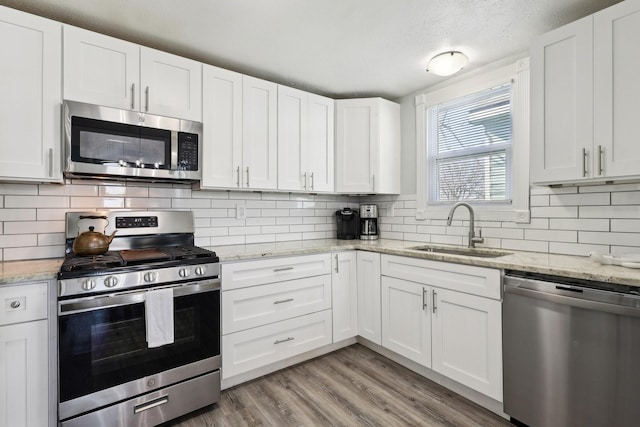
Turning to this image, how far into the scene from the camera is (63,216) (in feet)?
6.87

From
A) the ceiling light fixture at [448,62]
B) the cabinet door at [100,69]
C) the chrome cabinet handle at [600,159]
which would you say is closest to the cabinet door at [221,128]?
the cabinet door at [100,69]

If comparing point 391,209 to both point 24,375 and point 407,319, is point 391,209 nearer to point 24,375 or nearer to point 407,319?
point 407,319

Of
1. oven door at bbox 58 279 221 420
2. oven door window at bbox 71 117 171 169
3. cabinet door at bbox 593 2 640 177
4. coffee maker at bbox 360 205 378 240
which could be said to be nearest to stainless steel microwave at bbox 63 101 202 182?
oven door window at bbox 71 117 171 169

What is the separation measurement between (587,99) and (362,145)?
1.69 m

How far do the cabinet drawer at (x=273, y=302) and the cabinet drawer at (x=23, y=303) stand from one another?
93cm

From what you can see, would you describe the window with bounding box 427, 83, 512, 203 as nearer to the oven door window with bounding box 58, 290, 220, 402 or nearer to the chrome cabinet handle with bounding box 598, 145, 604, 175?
the chrome cabinet handle with bounding box 598, 145, 604, 175

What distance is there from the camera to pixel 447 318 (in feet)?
7.09

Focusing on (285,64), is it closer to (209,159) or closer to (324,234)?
(209,159)

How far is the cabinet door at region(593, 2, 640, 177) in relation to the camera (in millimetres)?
1613

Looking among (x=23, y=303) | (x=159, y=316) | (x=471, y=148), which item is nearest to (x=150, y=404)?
(x=159, y=316)

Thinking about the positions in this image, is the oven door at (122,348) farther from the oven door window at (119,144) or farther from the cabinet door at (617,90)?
the cabinet door at (617,90)

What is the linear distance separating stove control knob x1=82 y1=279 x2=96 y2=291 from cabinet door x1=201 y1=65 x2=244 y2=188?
0.96m

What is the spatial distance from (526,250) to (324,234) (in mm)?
1774

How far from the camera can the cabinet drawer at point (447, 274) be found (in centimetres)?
192
